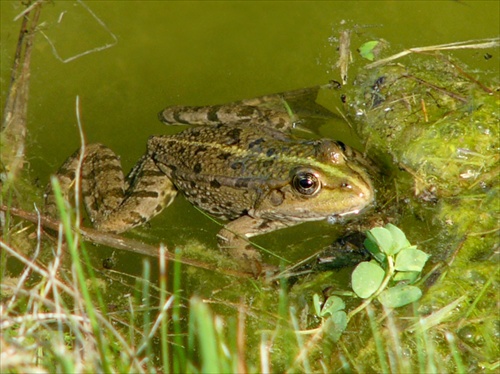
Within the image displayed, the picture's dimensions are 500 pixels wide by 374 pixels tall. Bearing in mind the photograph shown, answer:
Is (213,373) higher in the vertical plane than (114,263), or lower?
higher

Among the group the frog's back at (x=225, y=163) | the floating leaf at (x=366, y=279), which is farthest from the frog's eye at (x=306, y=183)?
the floating leaf at (x=366, y=279)

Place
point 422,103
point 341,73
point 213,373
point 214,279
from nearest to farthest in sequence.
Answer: point 213,373 → point 214,279 → point 422,103 → point 341,73

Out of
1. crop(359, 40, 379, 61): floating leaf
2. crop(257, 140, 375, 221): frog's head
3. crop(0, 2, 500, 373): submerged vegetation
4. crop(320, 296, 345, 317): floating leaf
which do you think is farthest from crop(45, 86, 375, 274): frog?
crop(320, 296, 345, 317): floating leaf

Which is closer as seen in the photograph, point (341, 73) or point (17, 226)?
point (17, 226)

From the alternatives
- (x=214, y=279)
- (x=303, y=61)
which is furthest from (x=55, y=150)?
(x=303, y=61)

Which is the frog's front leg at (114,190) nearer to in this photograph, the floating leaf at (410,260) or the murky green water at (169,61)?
the murky green water at (169,61)

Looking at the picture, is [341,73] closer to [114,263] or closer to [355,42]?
[355,42]
